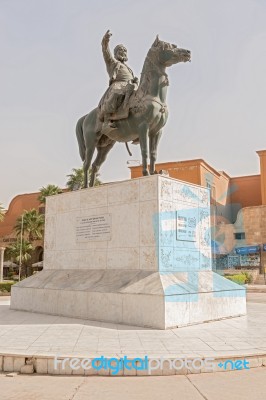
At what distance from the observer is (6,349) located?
485 centimetres

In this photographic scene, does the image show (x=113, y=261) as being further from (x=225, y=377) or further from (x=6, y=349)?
(x=225, y=377)

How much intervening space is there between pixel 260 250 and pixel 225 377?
1082 inches

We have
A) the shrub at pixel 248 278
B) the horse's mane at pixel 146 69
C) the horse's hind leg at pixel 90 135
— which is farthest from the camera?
the shrub at pixel 248 278

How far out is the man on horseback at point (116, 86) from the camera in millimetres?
9164

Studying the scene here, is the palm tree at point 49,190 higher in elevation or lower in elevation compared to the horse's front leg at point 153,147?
higher

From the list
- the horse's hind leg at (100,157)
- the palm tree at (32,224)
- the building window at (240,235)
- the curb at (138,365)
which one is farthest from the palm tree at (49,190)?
the curb at (138,365)

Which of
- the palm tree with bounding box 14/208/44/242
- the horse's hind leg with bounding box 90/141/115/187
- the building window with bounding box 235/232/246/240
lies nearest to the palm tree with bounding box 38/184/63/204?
the palm tree with bounding box 14/208/44/242

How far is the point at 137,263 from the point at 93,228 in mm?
1680

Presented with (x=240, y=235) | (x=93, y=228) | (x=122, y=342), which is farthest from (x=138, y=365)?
(x=240, y=235)

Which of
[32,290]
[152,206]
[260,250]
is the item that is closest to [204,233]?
[152,206]

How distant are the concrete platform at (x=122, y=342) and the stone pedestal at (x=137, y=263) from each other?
381 mm

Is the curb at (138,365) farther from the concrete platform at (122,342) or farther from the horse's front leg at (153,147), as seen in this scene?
the horse's front leg at (153,147)

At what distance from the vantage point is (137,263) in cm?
793

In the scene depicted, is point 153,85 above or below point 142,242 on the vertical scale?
above
